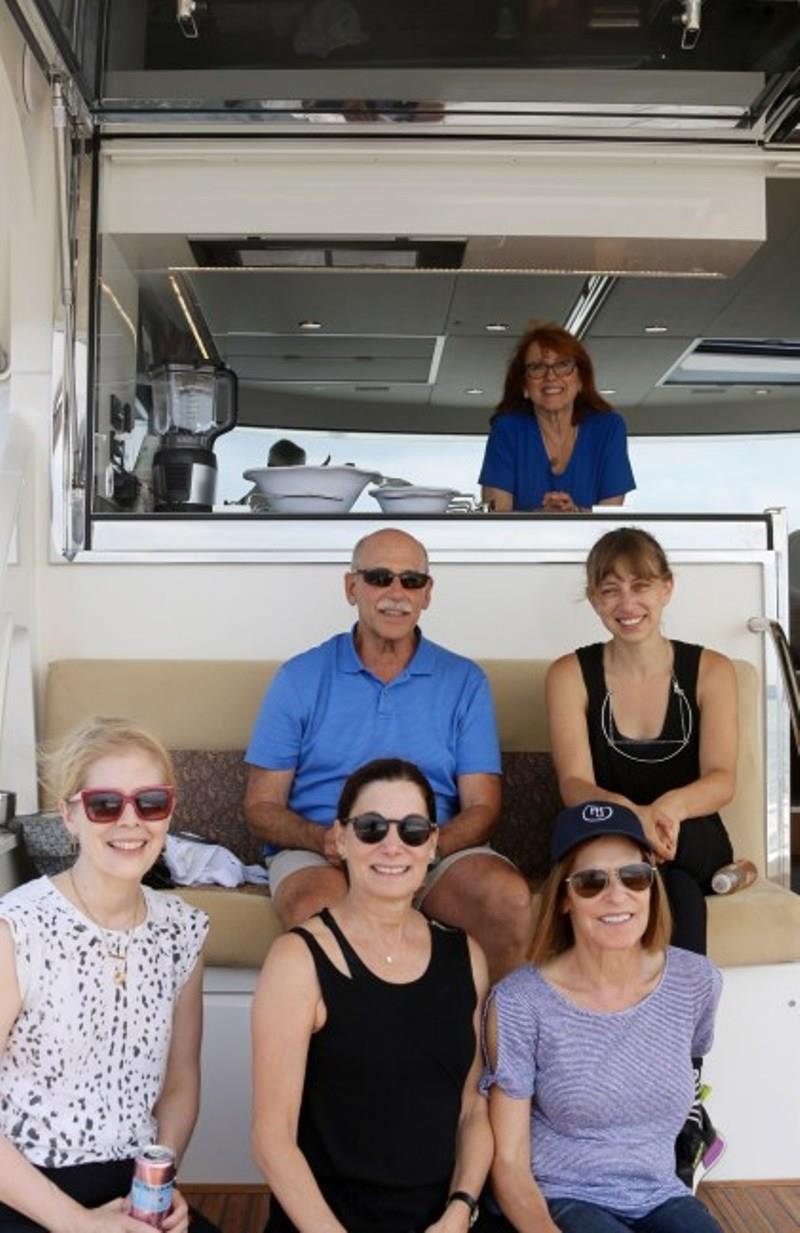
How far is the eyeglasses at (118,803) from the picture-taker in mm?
2303

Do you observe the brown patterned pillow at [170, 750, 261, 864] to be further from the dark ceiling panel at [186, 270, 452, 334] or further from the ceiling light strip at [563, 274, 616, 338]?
the ceiling light strip at [563, 274, 616, 338]

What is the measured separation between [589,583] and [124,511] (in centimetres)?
158

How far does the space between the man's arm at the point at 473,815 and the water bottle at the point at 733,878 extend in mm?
Answer: 496

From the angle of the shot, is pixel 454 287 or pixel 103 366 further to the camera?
pixel 454 287

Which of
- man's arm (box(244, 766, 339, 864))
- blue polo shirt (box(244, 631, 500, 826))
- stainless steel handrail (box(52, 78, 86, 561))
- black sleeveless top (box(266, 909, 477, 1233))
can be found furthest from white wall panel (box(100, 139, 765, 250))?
black sleeveless top (box(266, 909, 477, 1233))

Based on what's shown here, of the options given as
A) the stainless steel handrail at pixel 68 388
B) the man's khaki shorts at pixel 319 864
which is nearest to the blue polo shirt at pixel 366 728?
the man's khaki shorts at pixel 319 864

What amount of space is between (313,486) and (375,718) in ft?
3.93

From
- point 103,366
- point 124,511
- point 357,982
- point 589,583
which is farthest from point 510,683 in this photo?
point 357,982

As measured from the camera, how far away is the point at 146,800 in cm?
231

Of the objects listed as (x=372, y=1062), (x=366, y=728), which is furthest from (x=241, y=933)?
(x=372, y=1062)

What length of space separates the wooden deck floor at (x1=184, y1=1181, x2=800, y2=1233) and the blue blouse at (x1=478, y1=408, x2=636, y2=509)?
218 centimetres

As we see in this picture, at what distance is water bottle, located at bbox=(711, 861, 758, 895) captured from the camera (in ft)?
11.5

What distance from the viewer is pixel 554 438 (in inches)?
198

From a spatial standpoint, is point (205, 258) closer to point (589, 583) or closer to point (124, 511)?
point (124, 511)
